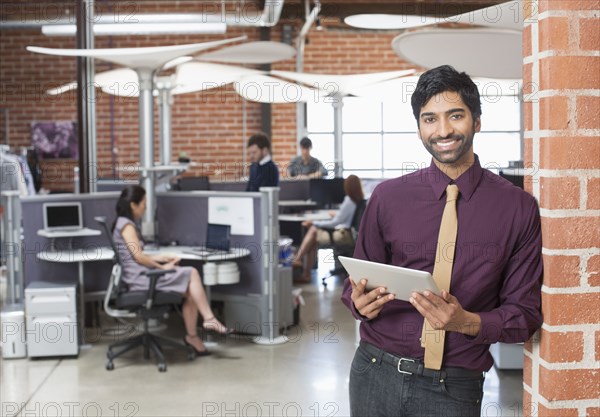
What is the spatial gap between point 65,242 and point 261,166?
184 cm

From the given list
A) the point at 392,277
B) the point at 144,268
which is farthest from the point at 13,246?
the point at 392,277

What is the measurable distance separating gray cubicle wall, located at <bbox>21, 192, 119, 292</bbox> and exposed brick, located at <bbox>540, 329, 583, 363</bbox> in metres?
5.07

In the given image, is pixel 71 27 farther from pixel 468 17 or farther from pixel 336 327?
pixel 468 17

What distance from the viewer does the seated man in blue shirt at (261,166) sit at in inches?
278

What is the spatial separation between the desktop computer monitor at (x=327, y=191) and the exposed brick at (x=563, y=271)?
771cm

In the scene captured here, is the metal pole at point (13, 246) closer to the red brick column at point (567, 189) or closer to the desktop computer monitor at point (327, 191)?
the desktop computer monitor at point (327, 191)

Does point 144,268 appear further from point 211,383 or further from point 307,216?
point 307,216

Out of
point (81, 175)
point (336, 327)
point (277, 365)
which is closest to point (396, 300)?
point (277, 365)

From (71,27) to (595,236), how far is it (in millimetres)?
8522

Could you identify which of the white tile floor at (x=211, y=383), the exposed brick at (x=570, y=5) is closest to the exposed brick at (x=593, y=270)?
the exposed brick at (x=570, y=5)

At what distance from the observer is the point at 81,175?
22.4 feet

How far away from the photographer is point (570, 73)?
1.56m

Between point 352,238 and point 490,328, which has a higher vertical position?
point 490,328

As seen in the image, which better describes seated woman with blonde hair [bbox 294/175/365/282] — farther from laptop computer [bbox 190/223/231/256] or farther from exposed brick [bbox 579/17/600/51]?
exposed brick [bbox 579/17/600/51]
